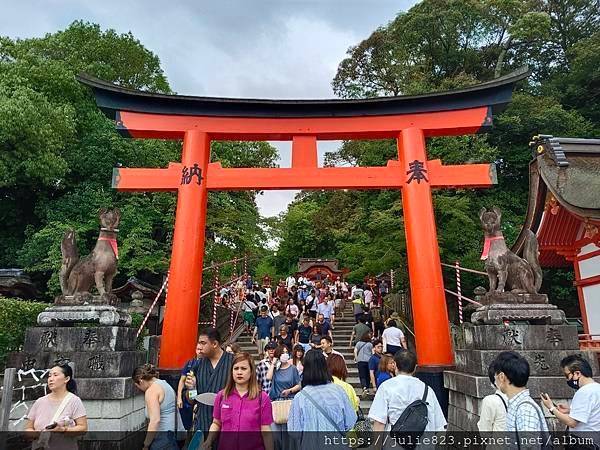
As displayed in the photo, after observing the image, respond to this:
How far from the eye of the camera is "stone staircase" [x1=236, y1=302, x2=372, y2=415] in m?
7.98

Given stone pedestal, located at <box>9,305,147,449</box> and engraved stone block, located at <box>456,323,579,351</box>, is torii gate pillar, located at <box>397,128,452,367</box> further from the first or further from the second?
stone pedestal, located at <box>9,305,147,449</box>

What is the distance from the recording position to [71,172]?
50.1ft

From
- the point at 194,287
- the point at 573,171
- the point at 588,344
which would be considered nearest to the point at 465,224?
the point at 573,171

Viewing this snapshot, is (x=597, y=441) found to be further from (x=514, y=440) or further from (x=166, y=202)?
(x=166, y=202)

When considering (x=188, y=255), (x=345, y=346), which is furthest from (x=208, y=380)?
(x=345, y=346)

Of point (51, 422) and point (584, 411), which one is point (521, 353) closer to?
point (584, 411)

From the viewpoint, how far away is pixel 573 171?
934 centimetres

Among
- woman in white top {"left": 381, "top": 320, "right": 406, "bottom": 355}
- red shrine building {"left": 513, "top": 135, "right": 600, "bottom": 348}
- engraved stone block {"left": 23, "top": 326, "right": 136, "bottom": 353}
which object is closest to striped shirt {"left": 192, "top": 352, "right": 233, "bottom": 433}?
engraved stone block {"left": 23, "top": 326, "right": 136, "bottom": 353}

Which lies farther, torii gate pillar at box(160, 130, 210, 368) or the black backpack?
torii gate pillar at box(160, 130, 210, 368)

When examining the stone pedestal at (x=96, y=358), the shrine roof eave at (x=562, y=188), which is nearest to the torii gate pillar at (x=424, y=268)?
the shrine roof eave at (x=562, y=188)

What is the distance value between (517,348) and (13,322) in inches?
307

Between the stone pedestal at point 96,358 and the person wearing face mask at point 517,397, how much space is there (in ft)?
16.1

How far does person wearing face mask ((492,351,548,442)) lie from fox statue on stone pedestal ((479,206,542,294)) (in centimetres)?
378

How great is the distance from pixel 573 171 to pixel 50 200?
16.3 m
